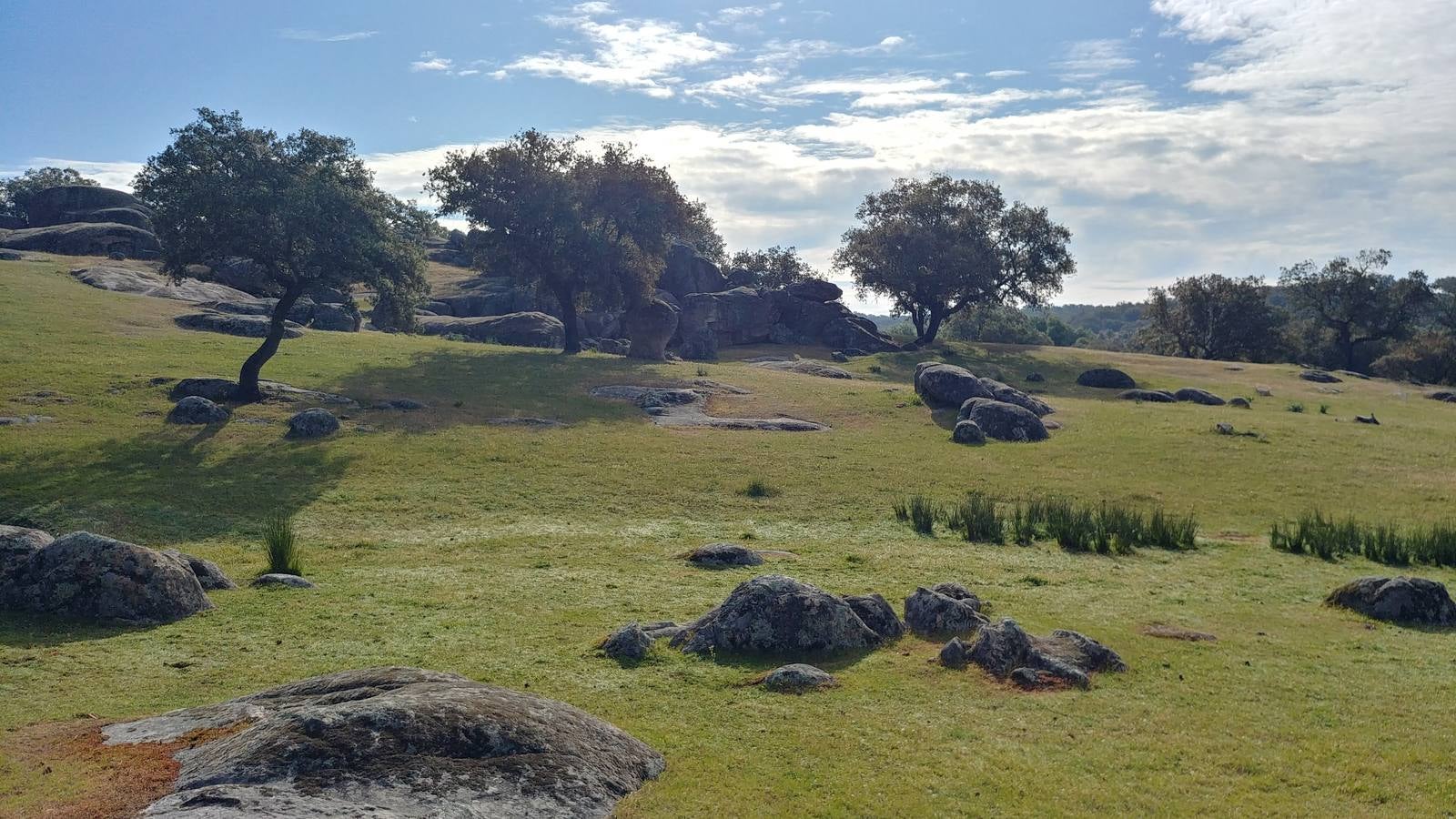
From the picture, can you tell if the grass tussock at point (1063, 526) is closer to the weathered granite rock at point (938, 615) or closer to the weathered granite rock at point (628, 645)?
the weathered granite rock at point (938, 615)

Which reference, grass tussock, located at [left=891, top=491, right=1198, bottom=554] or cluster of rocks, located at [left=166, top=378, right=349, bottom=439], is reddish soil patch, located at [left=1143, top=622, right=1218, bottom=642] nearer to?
grass tussock, located at [left=891, top=491, right=1198, bottom=554]

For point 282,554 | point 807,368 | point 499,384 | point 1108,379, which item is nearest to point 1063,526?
point 282,554

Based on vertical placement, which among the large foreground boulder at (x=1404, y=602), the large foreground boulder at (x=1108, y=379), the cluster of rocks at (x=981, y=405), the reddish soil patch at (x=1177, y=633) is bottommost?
the reddish soil patch at (x=1177, y=633)

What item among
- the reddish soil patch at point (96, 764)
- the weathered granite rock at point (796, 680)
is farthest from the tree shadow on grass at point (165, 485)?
the weathered granite rock at point (796, 680)

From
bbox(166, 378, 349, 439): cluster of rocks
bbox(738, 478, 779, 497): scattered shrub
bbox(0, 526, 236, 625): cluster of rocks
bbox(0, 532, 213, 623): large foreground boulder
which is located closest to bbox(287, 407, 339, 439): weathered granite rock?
bbox(166, 378, 349, 439): cluster of rocks

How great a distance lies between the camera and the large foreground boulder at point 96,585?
15.5 metres

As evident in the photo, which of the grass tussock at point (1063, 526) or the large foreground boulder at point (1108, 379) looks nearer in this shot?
the grass tussock at point (1063, 526)

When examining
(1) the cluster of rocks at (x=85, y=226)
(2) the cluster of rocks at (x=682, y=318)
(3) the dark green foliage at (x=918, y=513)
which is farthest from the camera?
(1) the cluster of rocks at (x=85, y=226)

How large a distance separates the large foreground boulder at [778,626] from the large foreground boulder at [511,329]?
55.1 m

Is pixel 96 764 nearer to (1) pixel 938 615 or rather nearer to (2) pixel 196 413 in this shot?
(1) pixel 938 615

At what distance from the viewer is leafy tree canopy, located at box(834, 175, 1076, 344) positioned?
273 feet

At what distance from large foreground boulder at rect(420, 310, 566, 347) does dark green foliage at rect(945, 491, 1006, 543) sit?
1786 inches

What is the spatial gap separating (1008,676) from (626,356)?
50.5 m

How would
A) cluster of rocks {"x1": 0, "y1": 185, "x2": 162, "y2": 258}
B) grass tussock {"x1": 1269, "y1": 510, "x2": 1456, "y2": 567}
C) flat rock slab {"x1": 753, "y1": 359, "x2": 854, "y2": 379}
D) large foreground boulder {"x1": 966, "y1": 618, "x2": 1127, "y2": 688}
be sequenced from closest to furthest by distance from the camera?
1. large foreground boulder {"x1": 966, "y1": 618, "x2": 1127, "y2": 688}
2. grass tussock {"x1": 1269, "y1": 510, "x2": 1456, "y2": 567}
3. flat rock slab {"x1": 753, "y1": 359, "x2": 854, "y2": 379}
4. cluster of rocks {"x1": 0, "y1": 185, "x2": 162, "y2": 258}
